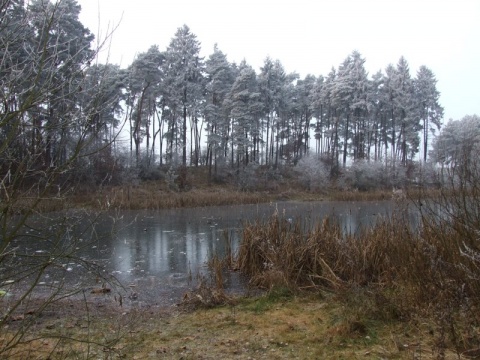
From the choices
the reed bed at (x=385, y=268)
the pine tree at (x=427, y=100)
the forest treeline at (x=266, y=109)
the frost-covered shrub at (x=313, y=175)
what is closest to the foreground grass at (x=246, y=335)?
the reed bed at (x=385, y=268)

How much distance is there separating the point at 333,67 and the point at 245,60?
1299cm

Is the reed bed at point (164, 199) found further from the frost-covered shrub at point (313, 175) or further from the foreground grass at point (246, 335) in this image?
the foreground grass at point (246, 335)

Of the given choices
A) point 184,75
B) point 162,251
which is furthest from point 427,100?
point 162,251

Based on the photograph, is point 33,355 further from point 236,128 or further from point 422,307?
point 236,128

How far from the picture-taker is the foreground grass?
3979 millimetres

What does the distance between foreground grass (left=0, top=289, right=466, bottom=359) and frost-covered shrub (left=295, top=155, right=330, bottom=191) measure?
33472mm

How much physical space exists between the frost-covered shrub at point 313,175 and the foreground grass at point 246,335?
3347 cm

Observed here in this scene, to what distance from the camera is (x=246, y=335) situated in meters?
4.75

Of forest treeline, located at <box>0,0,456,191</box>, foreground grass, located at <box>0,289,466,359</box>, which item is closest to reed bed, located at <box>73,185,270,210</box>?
forest treeline, located at <box>0,0,456,191</box>

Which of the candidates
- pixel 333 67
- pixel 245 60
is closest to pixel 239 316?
pixel 245 60

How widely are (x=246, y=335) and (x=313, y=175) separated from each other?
35.5 m

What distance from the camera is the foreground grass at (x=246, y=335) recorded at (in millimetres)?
3979

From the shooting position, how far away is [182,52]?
130 feet

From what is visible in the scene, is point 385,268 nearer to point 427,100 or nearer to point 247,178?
point 247,178
